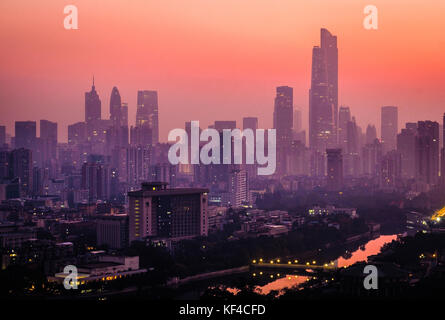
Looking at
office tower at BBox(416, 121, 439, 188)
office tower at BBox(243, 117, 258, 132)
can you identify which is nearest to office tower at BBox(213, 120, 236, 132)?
office tower at BBox(243, 117, 258, 132)

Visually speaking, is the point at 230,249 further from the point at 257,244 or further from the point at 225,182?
the point at 225,182

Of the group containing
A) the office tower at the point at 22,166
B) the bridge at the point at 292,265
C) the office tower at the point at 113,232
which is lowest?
the bridge at the point at 292,265

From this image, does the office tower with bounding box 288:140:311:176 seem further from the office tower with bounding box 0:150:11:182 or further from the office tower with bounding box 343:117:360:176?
the office tower with bounding box 0:150:11:182

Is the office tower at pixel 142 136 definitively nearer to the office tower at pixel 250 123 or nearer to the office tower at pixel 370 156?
the office tower at pixel 250 123

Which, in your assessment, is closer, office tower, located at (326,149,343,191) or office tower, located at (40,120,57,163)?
office tower, located at (40,120,57,163)

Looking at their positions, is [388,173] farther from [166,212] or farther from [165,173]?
[166,212]

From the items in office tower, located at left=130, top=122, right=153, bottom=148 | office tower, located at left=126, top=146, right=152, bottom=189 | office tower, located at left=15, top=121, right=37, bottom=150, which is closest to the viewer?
office tower, located at left=15, top=121, right=37, bottom=150

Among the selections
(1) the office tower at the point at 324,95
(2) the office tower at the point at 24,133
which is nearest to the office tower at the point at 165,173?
(2) the office tower at the point at 24,133

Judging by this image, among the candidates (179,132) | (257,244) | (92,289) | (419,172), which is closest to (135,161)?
(179,132)
